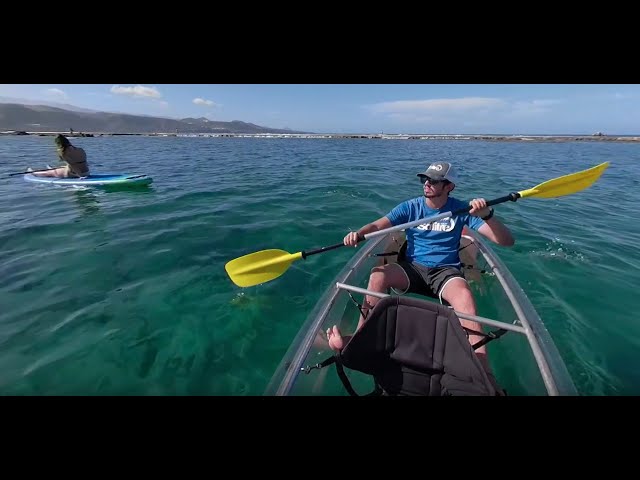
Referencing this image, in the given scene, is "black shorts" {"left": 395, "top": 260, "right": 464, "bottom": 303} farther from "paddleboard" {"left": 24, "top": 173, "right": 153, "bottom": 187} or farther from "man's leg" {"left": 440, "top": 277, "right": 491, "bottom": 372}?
"paddleboard" {"left": 24, "top": 173, "right": 153, "bottom": 187}

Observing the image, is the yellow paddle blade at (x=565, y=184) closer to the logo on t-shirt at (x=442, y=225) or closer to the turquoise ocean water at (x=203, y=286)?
the logo on t-shirt at (x=442, y=225)

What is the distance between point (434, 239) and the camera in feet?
13.7

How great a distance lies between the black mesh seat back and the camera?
2.19 m

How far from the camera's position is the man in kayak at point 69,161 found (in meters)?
10.7

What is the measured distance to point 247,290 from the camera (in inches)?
196

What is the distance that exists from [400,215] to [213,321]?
10.2 feet

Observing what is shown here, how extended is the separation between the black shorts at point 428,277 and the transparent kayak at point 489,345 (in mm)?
614

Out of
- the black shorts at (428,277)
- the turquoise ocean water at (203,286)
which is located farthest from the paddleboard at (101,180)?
the black shorts at (428,277)

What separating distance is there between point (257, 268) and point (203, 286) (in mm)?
1210

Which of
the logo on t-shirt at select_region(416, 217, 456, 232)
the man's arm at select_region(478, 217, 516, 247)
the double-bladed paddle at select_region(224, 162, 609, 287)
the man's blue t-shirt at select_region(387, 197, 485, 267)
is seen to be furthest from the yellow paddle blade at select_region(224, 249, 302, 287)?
the man's arm at select_region(478, 217, 516, 247)

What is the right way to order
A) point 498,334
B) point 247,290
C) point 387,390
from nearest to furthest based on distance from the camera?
point 387,390 < point 498,334 < point 247,290

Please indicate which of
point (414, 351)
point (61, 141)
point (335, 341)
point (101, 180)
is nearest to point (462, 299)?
point (414, 351)

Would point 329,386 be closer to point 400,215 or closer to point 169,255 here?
point 400,215
